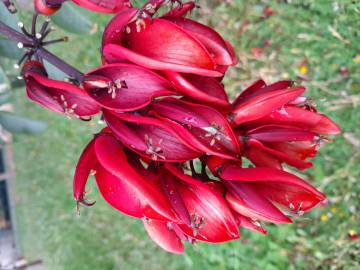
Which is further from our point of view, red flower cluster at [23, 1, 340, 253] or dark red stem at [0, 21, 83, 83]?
dark red stem at [0, 21, 83, 83]

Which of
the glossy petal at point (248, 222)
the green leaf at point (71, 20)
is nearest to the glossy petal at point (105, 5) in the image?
the glossy petal at point (248, 222)

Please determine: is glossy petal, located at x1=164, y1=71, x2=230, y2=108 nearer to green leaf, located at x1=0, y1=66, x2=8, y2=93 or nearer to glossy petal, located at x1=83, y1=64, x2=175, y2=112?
glossy petal, located at x1=83, y1=64, x2=175, y2=112

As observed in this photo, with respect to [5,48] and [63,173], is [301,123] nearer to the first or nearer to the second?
[5,48]

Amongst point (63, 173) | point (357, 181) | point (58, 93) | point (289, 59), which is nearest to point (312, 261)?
point (357, 181)

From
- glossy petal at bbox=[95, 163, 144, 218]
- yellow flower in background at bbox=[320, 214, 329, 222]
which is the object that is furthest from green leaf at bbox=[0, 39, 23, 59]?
yellow flower in background at bbox=[320, 214, 329, 222]

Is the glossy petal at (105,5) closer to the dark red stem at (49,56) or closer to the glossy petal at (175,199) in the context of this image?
the dark red stem at (49,56)

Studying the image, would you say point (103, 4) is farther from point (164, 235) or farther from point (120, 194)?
point (164, 235)

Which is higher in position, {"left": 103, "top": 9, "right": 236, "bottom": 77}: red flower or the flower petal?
{"left": 103, "top": 9, "right": 236, "bottom": 77}: red flower

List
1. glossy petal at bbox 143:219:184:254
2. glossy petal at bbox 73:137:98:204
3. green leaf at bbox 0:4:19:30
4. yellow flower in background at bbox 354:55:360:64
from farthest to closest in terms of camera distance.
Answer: yellow flower in background at bbox 354:55:360:64 → green leaf at bbox 0:4:19:30 → glossy petal at bbox 143:219:184:254 → glossy petal at bbox 73:137:98:204

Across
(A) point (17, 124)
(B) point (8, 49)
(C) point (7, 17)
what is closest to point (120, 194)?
(C) point (7, 17)
